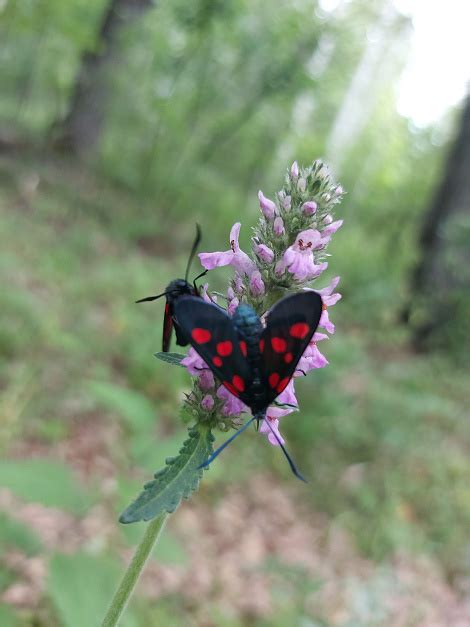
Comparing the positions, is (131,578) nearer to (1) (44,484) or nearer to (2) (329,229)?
(2) (329,229)

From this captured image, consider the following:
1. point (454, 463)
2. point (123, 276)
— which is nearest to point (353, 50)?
point (123, 276)

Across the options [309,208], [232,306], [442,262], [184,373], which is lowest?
[232,306]

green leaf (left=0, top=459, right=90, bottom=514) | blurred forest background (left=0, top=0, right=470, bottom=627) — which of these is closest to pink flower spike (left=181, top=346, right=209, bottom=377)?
blurred forest background (left=0, top=0, right=470, bottom=627)

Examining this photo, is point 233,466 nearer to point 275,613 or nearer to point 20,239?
point 275,613

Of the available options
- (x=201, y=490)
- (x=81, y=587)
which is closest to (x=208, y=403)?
(x=81, y=587)

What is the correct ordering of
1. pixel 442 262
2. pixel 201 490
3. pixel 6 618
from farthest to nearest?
pixel 442 262, pixel 201 490, pixel 6 618

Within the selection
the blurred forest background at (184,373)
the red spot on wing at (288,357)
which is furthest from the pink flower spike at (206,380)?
the blurred forest background at (184,373)

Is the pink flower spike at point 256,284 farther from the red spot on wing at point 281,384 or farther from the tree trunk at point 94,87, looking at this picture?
the tree trunk at point 94,87
